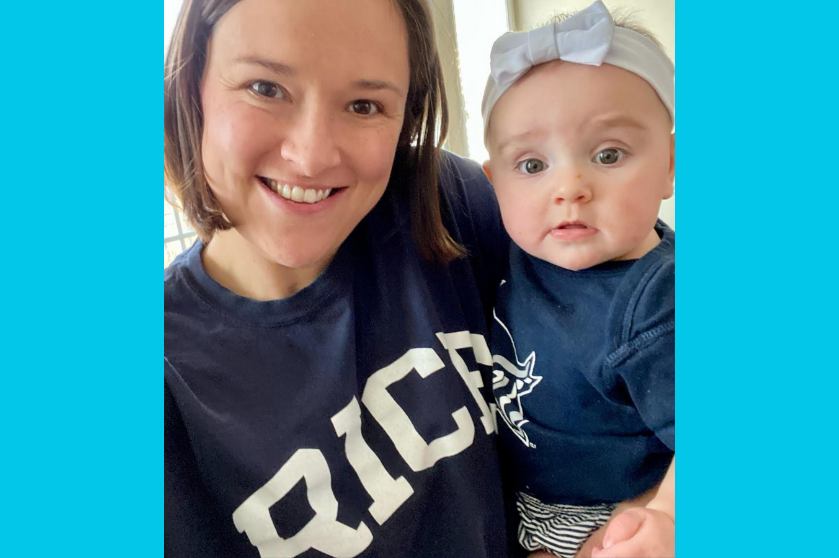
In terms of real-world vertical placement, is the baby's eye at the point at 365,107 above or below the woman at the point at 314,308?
above

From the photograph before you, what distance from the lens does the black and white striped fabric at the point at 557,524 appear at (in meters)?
0.66

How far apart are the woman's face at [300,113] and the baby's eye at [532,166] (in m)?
0.15

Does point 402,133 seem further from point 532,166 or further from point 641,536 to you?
point 641,536

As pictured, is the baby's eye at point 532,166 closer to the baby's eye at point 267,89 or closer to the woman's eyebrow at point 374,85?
the woman's eyebrow at point 374,85

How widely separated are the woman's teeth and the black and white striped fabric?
470 millimetres

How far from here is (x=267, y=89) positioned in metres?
0.45

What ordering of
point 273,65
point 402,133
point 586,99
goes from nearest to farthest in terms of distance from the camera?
point 273,65, point 586,99, point 402,133

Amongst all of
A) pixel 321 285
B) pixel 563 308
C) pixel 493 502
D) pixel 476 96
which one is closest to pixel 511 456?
pixel 493 502

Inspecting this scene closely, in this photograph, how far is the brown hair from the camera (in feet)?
1.50

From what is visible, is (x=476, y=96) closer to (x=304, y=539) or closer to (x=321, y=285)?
(x=321, y=285)

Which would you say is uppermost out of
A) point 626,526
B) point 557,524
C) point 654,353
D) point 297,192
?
point 297,192

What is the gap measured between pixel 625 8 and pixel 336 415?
1.59 feet

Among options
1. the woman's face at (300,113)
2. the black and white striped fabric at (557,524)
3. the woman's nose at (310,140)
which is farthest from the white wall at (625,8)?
the black and white striped fabric at (557,524)

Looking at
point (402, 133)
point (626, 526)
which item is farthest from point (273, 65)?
point (626, 526)
